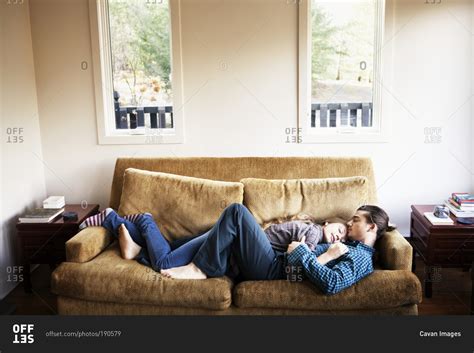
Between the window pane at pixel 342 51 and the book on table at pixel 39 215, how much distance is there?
198 centimetres

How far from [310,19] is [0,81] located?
2.08 m

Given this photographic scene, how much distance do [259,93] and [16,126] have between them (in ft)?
5.48

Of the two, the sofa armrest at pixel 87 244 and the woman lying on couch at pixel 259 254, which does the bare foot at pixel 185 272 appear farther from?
the sofa armrest at pixel 87 244

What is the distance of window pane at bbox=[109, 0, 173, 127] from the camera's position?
3.48 m

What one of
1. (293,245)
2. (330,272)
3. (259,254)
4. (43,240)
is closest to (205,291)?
(259,254)

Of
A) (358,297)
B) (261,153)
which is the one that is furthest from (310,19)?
(358,297)

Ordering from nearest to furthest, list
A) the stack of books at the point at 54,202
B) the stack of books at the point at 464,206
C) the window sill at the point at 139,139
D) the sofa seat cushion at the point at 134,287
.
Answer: the sofa seat cushion at the point at 134,287
the stack of books at the point at 464,206
the stack of books at the point at 54,202
the window sill at the point at 139,139

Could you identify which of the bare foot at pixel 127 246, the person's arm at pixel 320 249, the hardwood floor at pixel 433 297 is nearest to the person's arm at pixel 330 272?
the person's arm at pixel 320 249

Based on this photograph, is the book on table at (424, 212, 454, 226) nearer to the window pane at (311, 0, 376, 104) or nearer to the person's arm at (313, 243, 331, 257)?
the person's arm at (313, 243, 331, 257)

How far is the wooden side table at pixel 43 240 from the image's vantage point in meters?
3.07

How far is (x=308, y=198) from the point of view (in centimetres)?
287

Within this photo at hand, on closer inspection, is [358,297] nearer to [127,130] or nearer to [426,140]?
[426,140]

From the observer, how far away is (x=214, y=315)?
2410 millimetres

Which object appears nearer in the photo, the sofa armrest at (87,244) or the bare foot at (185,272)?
the bare foot at (185,272)
